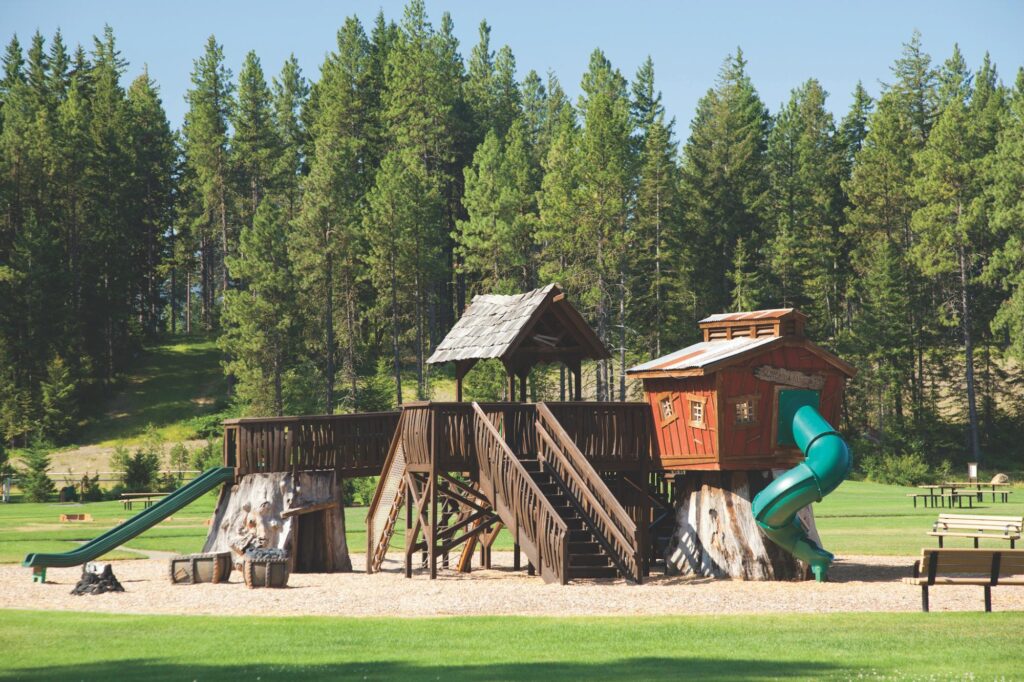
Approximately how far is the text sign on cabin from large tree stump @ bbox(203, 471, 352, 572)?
10039mm

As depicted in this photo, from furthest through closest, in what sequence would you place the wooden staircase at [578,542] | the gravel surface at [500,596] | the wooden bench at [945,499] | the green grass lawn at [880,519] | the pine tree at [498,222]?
the pine tree at [498,222] < the wooden bench at [945,499] < the green grass lawn at [880,519] < the wooden staircase at [578,542] < the gravel surface at [500,596]

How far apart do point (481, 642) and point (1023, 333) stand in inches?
2002

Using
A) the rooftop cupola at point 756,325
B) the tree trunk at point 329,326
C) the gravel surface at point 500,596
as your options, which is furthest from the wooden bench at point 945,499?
the tree trunk at point 329,326

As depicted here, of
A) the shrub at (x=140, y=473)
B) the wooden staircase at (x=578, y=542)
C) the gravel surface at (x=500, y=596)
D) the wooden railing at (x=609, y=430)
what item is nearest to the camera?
the gravel surface at (x=500, y=596)

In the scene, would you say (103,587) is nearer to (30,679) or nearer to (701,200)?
(30,679)

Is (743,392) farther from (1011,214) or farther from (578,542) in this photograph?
(1011,214)

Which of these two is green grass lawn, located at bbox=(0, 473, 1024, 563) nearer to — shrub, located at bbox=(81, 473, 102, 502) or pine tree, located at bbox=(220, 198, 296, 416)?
shrub, located at bbox=(81, 473, 102, 502)

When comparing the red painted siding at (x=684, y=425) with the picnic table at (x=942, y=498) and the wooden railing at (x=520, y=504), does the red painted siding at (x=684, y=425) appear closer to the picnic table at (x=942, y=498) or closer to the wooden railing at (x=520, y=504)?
the wooden railing at (x=520, y=504)

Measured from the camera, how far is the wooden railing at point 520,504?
2247 cm

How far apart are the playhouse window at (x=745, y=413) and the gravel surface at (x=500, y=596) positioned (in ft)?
10.7

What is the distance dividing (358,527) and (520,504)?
1701 cm

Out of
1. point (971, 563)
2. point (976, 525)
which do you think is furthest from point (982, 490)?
point (971, 563)

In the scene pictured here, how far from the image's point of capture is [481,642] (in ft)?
49.7

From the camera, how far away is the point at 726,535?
81.6ft
